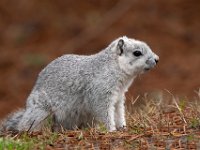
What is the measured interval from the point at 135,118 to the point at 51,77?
1234mm

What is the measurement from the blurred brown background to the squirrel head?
683 centimetres

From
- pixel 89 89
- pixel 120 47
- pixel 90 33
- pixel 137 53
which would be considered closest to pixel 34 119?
pixel 89 89

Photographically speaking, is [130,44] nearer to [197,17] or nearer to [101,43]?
[101,43]

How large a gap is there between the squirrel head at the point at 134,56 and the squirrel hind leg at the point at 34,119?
1.12m

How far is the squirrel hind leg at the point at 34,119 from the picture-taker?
35.7ft

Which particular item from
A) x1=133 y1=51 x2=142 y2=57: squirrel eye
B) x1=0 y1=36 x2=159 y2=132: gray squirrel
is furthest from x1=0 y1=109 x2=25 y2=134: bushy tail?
x1=133 y1=51 x2=142 y2=57: squirrel eye

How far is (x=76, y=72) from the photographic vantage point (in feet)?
35.9

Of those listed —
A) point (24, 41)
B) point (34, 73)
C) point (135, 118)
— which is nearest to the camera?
point (135, 118)

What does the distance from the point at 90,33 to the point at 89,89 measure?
33.7 feet

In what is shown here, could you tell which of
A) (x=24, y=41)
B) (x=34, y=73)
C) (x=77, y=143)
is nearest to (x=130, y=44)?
(x=77, y=143)

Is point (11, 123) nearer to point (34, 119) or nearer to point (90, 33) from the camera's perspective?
point (34, 119)

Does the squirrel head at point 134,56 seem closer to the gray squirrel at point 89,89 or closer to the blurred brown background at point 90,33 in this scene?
the gray squirrel at point 89,89

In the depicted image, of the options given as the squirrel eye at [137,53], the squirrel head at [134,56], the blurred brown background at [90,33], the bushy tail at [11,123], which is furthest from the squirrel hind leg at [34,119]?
the blurred brown background at [90,33]

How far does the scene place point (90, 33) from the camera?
20.9m
